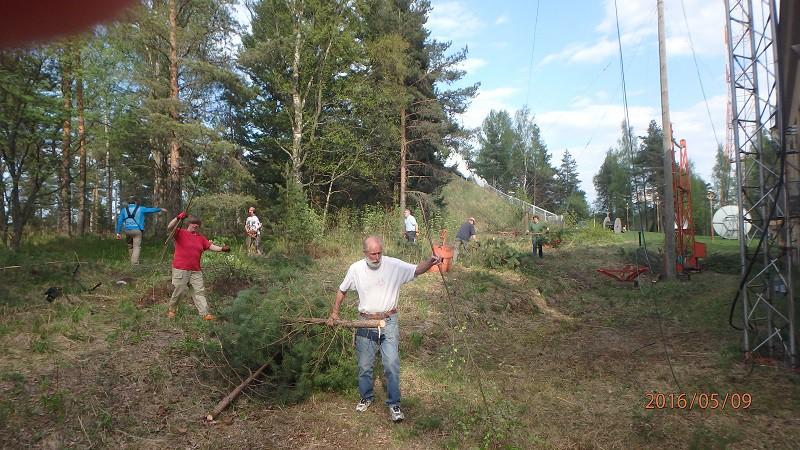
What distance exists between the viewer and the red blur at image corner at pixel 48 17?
A: 0.89m

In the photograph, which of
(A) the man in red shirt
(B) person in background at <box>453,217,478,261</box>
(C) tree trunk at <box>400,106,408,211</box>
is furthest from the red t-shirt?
(C) tree trunk at <box>400,106,408,211</box>

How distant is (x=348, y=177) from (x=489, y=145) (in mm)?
36928

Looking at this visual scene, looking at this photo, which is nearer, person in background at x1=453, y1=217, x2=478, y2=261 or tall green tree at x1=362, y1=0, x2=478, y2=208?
person in background at x1=453, y1=217, x2=478, y2=261

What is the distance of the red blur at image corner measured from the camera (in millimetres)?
891

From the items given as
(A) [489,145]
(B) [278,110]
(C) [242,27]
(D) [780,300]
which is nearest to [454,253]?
(D) [780,300]

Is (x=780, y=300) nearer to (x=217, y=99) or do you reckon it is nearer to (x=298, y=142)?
(x=298, y=142)

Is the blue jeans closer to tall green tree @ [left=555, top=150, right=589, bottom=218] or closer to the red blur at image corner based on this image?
the red blur at image corner

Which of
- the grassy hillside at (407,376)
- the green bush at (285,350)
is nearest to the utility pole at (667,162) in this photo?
the grassy hillside at (407,376)

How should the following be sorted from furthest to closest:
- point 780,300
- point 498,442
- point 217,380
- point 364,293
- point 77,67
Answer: point 77,67 → point 780,300 → point 217,380 → point 364,293 → point 498,442

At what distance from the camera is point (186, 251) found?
7789mm

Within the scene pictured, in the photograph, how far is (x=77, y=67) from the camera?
12898 millimetres

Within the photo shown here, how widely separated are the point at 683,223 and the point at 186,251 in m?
15.2

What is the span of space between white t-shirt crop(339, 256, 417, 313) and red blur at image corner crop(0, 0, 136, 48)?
4.32m
